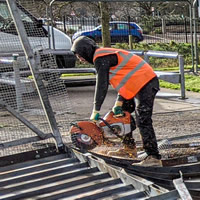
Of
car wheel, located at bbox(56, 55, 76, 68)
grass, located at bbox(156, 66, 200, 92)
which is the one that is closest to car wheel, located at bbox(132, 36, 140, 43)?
grass, located at bbox(156, 66, 200, 92)

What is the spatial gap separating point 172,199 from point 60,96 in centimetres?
460

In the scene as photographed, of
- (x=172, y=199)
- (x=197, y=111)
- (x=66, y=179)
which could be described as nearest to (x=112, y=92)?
(x=197, y=111)

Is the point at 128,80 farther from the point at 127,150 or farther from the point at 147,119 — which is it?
the point at 127,150

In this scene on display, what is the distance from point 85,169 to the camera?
199 inches

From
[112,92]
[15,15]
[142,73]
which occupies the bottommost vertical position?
[112,92]

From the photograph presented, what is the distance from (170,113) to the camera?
9289 millimetres

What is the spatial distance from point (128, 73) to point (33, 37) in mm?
4337

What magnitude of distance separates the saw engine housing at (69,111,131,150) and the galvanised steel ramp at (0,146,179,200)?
21 cm

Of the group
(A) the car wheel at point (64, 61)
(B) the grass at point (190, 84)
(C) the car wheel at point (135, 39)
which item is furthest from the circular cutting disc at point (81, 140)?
(C) the car wheel at point (135, 39)

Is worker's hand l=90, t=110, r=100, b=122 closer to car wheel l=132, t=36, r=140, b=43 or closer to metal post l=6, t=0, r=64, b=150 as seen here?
metal post l=6, t=0, r=64, b=150

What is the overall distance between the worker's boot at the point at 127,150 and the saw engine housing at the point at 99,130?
0.52 ft

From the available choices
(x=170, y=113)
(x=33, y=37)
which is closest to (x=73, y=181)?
(x=170, y=113)

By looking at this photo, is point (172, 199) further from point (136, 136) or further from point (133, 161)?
point (136, 136)

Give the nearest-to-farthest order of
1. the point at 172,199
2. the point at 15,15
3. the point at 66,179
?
the point at 172,199
the point at 66,179
the point at 15,15
